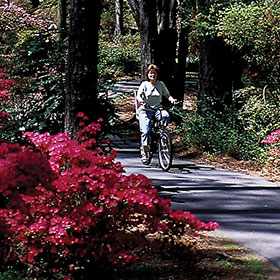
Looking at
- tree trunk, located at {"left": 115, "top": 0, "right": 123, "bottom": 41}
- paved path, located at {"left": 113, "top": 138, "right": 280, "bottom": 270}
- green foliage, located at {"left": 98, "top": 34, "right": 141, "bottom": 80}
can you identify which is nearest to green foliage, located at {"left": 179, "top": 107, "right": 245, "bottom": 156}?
paved path, located at {"left": 113, "top": 138, "right": 280, "bottom": 270}

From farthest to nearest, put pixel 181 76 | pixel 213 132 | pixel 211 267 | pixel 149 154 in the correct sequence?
pixel 181 76 → pixel 213 132 → pixel 149 154 → pixel 211 267

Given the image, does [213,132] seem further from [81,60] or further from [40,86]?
[81,60]

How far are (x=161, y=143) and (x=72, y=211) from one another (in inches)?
244

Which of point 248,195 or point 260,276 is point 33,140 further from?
point 248,195

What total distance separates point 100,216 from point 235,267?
1.47m

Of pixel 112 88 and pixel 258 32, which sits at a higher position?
pixel 258 32

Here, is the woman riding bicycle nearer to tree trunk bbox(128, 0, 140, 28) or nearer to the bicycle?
the bicycle

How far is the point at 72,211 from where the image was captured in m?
4.94

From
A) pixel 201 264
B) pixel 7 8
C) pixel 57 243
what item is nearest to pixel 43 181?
pixel 57 243

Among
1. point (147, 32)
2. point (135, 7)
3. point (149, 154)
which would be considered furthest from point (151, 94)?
point (135, 7)

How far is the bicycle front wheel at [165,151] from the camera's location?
1076 centimetres

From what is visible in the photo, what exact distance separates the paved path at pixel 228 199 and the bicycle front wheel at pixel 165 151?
0.50 ft

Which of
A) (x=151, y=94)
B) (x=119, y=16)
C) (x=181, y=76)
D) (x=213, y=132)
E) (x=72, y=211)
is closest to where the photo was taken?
(x=72, y=211)

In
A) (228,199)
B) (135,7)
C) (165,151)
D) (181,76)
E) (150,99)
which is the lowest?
(228,199)
